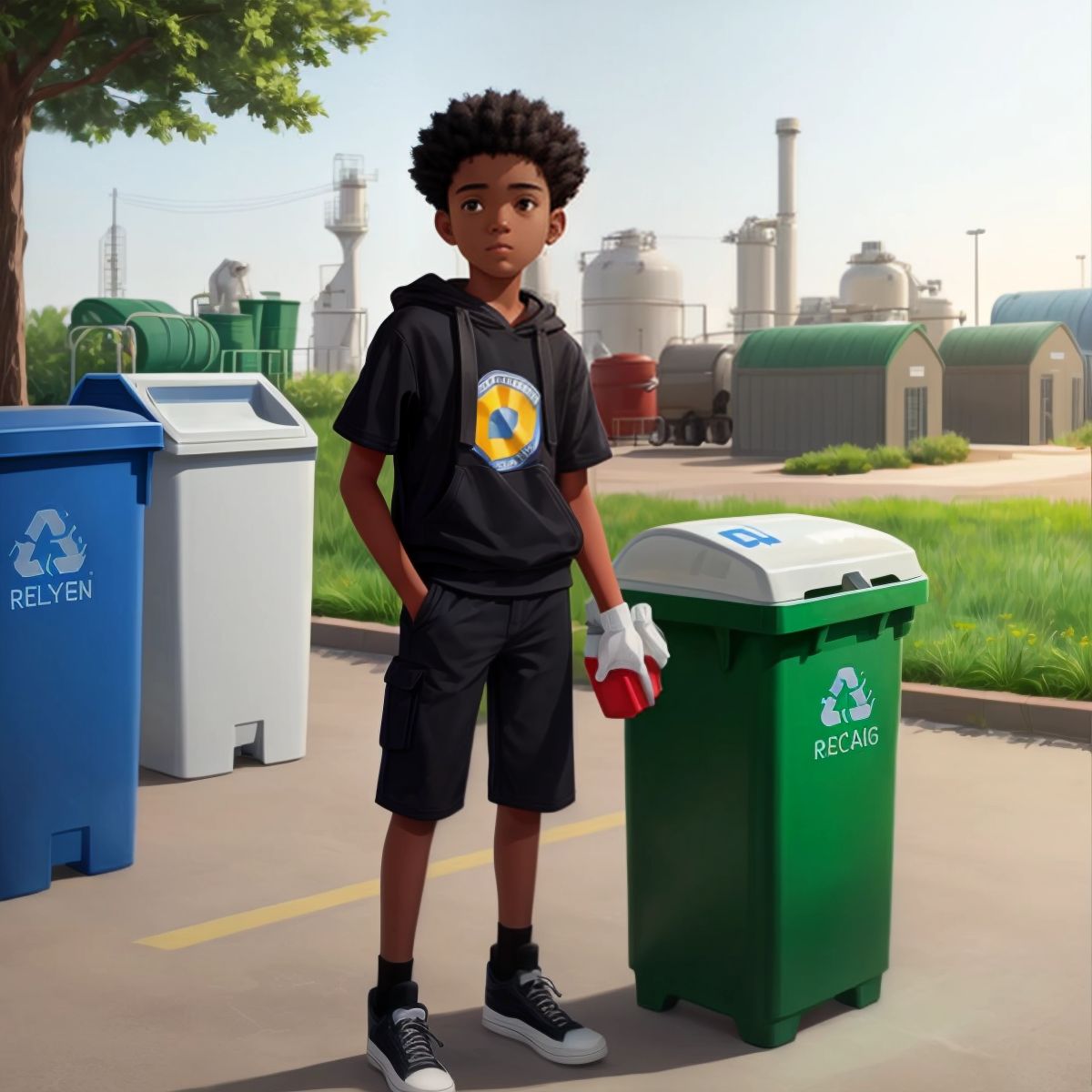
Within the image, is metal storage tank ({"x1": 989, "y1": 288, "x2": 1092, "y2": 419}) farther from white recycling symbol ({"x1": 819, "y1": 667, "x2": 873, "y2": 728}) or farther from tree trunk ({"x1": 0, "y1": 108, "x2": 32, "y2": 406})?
white recycling symbol ({"x1": 819, "y1": 667, "x2": 873, "y2": 728})

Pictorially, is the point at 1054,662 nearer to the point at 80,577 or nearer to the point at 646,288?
the point at 80,577

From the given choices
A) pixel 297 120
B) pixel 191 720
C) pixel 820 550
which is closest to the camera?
pixel 820 550

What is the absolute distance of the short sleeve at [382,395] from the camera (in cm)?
337

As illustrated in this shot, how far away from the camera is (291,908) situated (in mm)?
4855

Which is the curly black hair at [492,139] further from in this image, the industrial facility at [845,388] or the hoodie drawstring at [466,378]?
the industrial facility at [845,388]

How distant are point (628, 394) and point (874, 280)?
32807 millimetres

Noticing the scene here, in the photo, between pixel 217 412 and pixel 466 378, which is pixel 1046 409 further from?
A: pixel 466 378

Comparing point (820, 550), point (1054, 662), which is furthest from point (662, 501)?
point (820, 550)

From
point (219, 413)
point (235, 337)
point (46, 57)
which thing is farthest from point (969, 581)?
point (235, 337)

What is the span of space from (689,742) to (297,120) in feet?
76.9

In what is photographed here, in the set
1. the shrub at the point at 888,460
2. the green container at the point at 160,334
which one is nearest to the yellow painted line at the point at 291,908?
the shrub at the point at 888,460

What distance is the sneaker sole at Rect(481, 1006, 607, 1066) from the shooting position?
3676mm

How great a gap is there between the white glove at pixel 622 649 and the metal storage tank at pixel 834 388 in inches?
1073

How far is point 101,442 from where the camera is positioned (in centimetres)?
507
